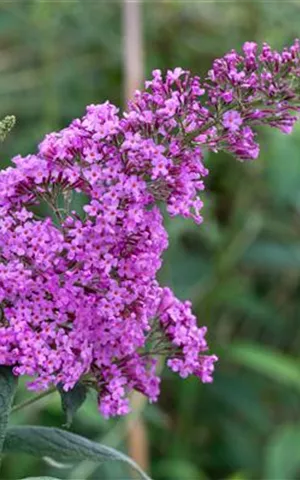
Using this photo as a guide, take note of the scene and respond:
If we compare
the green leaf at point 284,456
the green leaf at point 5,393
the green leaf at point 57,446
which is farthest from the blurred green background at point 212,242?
the green leaf at point 5,393

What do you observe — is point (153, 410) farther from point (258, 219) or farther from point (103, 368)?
point (103, 368)

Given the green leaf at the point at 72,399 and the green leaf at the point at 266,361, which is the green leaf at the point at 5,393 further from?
the green leaf at the point at 266,361

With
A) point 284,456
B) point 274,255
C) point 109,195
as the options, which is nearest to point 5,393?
point 109,195

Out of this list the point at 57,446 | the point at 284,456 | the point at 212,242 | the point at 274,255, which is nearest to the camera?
the point at 57,446

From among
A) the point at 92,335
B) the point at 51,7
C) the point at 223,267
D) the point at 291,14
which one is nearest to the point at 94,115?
the point at 92,335

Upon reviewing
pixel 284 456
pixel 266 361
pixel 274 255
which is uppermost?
pixel 274 255

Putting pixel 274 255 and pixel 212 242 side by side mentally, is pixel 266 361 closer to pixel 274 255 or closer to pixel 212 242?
pixel 274 255

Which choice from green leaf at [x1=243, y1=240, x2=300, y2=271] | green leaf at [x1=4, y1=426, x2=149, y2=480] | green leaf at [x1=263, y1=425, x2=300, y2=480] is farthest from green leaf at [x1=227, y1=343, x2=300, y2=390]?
green leaf at [x1=4, y1=426, x2=149, y2=480]
